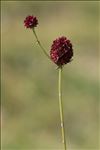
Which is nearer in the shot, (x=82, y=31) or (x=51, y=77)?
(x=51, y=77)

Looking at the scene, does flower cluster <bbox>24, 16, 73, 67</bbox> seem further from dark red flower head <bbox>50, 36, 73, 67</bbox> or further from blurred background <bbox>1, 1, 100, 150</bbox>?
blurred background <bbox>1, 1, 100, 150</bbox>

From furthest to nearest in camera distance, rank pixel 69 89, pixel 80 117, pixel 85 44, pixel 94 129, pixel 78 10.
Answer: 1. pixel 78 10
2. pixel 85 44
3. pixel 69 89
4. pixel 80 117
5. pixel 94 129

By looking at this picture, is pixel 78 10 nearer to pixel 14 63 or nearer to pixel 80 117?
pixel 14 63

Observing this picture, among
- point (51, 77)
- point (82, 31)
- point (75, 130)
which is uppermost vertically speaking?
point (82, 31)

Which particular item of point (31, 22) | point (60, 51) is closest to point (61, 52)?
point (60, 51)

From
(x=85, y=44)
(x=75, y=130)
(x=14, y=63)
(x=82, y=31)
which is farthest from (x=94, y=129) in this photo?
(x=82, y=31)

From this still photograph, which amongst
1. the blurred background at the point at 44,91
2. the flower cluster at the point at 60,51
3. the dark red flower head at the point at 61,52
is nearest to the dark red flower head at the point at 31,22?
the flower cluster at the point at 60,51

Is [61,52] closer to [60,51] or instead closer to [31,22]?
[60,51]
